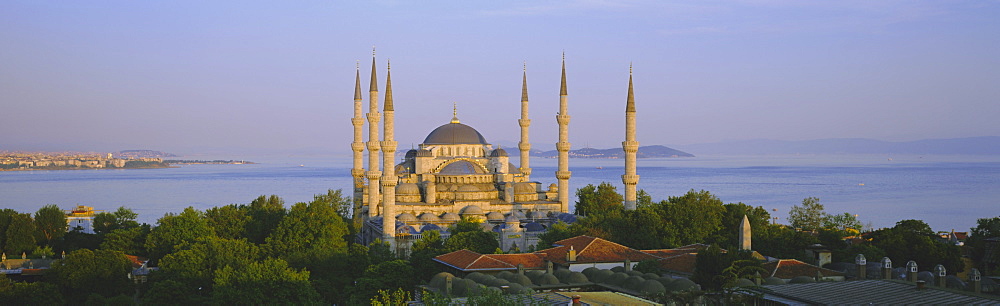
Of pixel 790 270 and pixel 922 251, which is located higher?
pixel 922 251

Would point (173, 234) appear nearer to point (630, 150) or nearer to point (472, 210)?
point (472, 210)

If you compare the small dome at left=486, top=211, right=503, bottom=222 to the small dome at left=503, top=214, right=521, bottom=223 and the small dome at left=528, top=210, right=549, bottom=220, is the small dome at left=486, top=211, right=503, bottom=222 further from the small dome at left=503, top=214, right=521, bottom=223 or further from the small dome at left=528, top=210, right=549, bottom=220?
the small dome at left=528, top=210, right=549, bottom=220

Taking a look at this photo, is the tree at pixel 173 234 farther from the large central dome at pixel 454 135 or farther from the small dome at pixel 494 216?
the large central dome at pixel 454 135

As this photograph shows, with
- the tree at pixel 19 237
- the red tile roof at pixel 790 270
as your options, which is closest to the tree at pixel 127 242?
the tree at pixel 19 237

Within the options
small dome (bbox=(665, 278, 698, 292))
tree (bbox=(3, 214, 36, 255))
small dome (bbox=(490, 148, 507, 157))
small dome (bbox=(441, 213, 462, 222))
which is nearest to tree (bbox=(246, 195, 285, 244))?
small dome (bbox=(441, 213, 462, 222))

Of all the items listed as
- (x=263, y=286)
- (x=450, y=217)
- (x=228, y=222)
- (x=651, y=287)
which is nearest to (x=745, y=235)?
(x=651, y=287)
